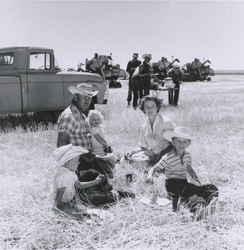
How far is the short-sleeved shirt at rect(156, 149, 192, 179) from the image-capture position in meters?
3.38

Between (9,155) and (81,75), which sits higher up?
(81,75)

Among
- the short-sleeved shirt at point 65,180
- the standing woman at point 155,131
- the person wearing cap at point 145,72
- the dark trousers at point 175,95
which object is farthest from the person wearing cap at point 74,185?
the dark trousers at point 175,95

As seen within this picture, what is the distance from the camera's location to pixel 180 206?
303 centimetres

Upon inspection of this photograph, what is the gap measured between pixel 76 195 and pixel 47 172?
0.97 m

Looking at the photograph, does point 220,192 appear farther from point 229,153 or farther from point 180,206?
point 229,153

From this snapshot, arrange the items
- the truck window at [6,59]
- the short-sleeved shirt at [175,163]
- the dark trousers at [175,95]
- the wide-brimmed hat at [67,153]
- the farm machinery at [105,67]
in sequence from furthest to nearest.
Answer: the farm machinery at [105,67] → the dark trousers at [175,95] → the truck window at [6,59] → the short-sleeved shirt at [175,163] → the wide-brimmed hat at [67,153]

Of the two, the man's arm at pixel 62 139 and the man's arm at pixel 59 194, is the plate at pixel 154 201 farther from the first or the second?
the man's arm at pixel 62 139

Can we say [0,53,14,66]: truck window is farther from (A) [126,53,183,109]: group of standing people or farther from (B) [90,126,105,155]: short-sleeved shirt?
(B) [90,126,105,155]: short-sleeved shirt

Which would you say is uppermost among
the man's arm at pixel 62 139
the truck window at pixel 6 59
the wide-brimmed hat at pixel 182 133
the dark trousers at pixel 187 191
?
the truck window at pixel 6 59

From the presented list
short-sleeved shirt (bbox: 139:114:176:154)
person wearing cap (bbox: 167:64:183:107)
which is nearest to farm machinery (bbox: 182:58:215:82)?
person wearing cap (bbox: 167:64:183:107)

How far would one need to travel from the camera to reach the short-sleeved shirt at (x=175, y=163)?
11.1ft

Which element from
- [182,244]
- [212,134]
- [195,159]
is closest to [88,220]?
[182,244]

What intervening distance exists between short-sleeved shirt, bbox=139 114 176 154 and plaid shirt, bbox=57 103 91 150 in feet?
2.50

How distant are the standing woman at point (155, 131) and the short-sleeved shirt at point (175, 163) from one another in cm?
68
